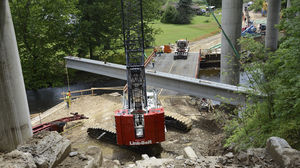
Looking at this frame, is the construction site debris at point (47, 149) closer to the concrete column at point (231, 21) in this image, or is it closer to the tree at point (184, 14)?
the concrete column at point (231, 21)

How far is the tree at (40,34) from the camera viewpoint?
97.9 feet

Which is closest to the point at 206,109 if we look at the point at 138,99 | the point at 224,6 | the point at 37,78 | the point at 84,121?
the point at 138,99

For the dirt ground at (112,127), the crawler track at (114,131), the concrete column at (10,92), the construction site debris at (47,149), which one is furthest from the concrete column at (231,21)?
the construction site debris at (47,149)

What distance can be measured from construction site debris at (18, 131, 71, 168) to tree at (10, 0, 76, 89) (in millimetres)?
22390

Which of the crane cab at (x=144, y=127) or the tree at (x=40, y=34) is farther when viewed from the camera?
the tree at (x=40, y=34)

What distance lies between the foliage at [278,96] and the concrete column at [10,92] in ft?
30.4

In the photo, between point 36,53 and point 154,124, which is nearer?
point 154,124

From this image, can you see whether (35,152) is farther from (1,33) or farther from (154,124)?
(154,124)

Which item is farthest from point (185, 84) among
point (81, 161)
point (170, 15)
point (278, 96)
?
point (170, 15)

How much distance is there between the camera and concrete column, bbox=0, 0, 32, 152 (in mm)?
10586

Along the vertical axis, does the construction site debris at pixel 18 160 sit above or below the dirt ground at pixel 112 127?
above

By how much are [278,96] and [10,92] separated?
11.0 meters

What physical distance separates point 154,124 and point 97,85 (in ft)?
78.4

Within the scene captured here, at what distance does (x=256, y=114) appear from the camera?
464 inches
